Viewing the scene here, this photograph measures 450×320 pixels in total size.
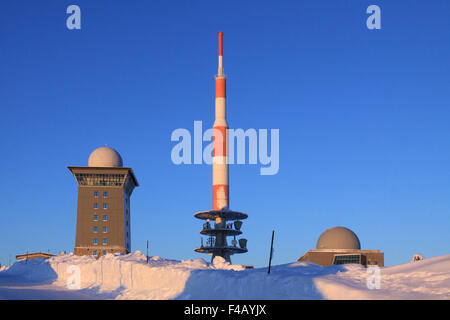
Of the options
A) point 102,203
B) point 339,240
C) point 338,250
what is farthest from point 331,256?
point 102,203

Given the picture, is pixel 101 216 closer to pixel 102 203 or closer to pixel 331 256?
pixel 102 203

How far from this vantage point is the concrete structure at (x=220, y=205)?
9475cm

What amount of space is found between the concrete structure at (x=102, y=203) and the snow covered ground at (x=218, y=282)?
6814 cm

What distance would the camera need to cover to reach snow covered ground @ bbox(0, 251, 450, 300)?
3716 centimetres

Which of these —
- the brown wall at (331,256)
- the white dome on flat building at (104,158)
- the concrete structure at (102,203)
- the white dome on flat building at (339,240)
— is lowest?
the brown wall at (331,256)

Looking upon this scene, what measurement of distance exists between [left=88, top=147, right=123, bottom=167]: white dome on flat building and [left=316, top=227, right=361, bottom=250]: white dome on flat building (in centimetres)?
4999

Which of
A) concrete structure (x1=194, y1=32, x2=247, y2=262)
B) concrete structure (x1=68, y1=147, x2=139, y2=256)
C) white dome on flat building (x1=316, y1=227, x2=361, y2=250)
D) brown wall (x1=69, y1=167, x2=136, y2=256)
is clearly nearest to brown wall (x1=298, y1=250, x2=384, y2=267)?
white dome on flat building (x1=316, y1=227, x2=361, y2=250)

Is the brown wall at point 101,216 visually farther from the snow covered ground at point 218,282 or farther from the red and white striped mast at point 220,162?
the snow covered ground at point 218,282

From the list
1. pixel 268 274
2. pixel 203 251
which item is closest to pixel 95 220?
pixel 203 251

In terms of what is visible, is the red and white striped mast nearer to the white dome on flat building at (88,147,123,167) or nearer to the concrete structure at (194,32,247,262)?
the concrete structure at (194,32,247,262)

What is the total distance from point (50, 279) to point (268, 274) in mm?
22189

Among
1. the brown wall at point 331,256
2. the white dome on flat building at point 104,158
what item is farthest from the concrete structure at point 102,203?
the brown wall at point 331,256
